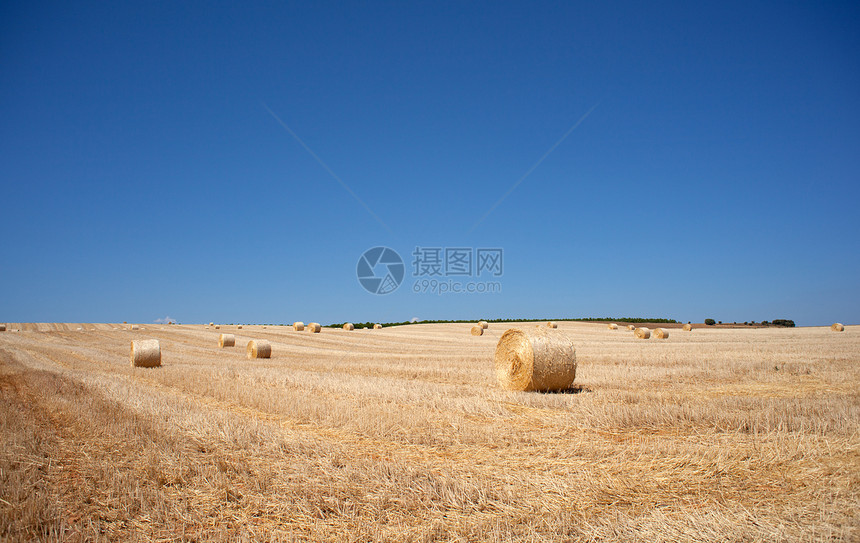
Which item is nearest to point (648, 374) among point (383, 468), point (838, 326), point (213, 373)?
point (383, 468)

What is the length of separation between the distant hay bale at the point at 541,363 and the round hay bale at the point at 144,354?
1037 cm

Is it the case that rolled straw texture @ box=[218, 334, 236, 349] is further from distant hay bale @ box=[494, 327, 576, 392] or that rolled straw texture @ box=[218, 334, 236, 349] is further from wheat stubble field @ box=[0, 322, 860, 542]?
distant hay bale @ box=[494, 327, 576, 392]

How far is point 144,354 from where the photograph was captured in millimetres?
13914

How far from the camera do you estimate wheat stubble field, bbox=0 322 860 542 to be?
3279mm

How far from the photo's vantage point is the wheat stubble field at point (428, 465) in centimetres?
328

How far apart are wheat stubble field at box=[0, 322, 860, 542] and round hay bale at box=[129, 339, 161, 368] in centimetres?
511

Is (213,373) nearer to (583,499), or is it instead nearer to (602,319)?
(583,499)

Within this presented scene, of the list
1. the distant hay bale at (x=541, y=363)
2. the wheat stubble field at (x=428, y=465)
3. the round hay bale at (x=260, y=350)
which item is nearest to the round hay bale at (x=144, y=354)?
the round hay bale at (x=260, y=350)

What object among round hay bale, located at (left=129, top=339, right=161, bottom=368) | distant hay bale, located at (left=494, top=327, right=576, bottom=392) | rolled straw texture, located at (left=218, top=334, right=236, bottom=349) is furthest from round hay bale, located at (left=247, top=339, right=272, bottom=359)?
distant hay bale, located at (left=494, top=327, right=576, bottom=392)

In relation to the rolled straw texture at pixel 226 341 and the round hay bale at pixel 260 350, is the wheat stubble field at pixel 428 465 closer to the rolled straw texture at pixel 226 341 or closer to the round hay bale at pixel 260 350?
the round hay bale at pixel 260 350

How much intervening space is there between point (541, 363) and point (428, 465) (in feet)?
17.9

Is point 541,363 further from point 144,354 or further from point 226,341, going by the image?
point 226,341

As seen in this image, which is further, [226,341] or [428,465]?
[226,341]

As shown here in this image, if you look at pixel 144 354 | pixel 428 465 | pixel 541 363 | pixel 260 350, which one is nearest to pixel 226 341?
pixel 260 350
